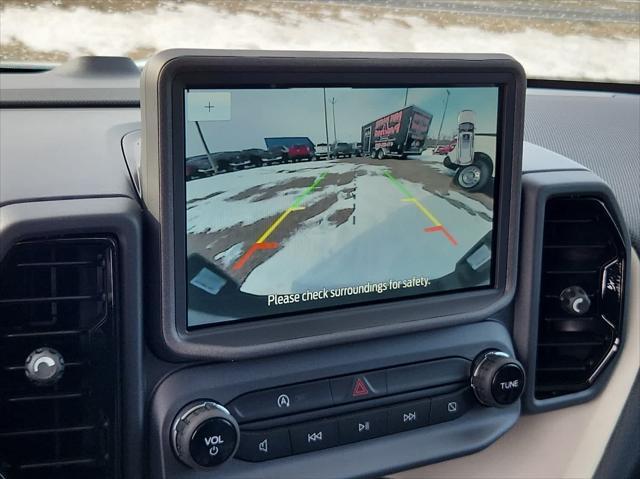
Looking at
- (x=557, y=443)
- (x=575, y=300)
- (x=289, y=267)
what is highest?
(x=289, y=267)

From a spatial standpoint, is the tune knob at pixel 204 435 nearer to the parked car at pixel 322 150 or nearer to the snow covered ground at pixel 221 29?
the parked car at pixel 322 150

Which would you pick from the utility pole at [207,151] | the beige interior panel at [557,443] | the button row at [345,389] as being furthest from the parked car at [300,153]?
the beige interior panel at [557,443]

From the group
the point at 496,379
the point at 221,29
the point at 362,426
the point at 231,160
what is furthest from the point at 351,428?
the point at 221,29

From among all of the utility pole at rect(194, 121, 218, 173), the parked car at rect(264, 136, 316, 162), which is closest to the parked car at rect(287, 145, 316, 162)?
the parked car at rect(264, 136, 316, 162)

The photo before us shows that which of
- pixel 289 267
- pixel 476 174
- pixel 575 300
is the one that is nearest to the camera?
pixel 289 267

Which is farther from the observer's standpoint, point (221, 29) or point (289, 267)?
point (221, 29)

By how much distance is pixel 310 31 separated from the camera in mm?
1767

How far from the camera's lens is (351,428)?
4.99 ft

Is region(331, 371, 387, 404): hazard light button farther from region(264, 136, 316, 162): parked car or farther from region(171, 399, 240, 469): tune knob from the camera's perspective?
region(264, 136, 316, 162): parked car

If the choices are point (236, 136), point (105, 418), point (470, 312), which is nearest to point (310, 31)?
point (236, 136)

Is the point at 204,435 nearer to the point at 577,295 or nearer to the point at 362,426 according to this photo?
the point at 362,426

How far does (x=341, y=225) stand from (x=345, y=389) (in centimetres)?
30

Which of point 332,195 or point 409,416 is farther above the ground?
point 332,195

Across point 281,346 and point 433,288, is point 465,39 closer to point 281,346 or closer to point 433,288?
point 433,288
